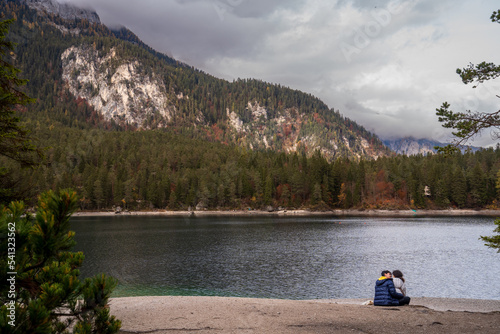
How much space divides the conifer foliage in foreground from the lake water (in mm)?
21115

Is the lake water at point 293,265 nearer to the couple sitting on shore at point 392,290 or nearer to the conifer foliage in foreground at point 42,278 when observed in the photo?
the couple sitting on shore at point 392,290

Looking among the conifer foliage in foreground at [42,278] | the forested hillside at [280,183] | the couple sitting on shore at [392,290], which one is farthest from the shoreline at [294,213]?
the conifer foliage in foreground at [42,278]

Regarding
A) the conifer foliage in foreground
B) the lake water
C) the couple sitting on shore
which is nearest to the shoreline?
the lake water

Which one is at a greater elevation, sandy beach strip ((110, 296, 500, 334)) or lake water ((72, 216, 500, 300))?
sandy beach strip ((110, 296, 500, 334))

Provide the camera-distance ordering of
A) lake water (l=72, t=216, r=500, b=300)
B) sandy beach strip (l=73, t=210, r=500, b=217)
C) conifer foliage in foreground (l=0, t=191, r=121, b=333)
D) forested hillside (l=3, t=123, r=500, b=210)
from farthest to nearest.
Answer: forested hillside (l=3, t=123, r=500, b=210)
sandy beach strip (l=73, t=210, r=500, b=217)
lake water (l=72, t=216, r=500, b=300)
conifer foliage in foreground (l=0, t=191, r=121, b=333)

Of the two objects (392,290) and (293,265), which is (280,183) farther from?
(392,290)

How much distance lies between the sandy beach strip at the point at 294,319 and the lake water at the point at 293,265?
33.9 ft

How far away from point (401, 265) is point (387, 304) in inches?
935

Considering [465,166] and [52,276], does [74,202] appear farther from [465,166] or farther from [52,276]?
[465,166]

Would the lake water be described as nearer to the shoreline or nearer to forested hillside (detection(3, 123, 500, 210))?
the shoreline

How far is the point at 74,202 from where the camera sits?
6.23 metres

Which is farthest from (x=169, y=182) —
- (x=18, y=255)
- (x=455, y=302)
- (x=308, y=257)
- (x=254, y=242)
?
(x=18, y=255)

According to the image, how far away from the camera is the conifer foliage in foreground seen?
4.91 m

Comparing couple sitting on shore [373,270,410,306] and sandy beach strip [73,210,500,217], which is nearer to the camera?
couple sitting on shore [373,270,410,306]
